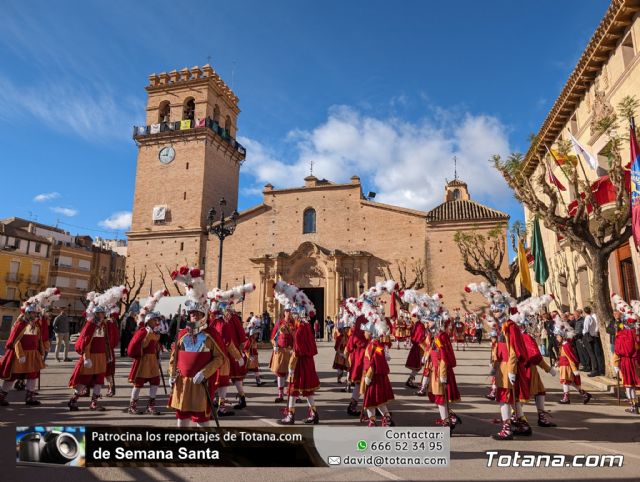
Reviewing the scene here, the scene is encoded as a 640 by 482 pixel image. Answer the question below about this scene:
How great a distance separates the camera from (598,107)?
15.5 metres

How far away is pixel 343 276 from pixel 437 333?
78.2 ft

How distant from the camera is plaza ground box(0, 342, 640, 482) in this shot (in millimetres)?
4730

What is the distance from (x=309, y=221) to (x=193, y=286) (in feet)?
93.0

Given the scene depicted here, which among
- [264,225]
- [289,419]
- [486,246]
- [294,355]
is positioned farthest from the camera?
[264,225]

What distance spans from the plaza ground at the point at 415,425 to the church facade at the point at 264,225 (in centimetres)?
1843

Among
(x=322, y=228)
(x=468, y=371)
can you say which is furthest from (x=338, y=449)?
(x=322, y=228)

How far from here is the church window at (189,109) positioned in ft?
120

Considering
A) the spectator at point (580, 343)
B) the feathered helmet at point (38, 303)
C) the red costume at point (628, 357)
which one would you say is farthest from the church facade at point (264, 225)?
the feathered helmet at point (38, 303)

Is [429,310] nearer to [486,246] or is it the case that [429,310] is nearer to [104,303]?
[104,303]

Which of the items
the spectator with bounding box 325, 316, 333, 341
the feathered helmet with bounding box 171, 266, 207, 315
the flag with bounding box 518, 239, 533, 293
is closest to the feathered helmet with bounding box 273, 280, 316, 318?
the feathered helmet with bounding box 171, 266, 207, 315

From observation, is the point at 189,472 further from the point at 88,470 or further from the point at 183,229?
the point at 183,229

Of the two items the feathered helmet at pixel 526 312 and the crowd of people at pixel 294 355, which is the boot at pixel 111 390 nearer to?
the crowd of people at pixel 294 355

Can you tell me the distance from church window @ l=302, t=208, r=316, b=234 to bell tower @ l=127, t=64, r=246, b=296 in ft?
27.3

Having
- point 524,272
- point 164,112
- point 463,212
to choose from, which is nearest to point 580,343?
point 524,272
